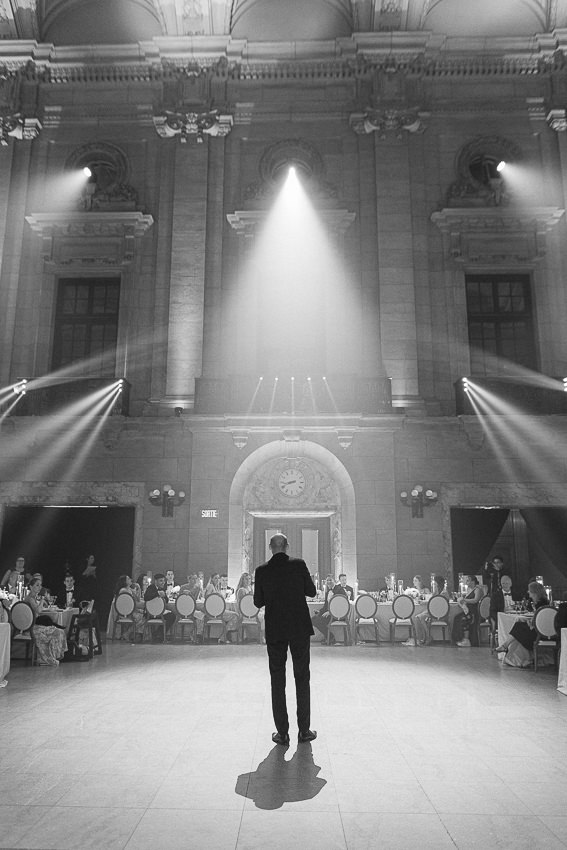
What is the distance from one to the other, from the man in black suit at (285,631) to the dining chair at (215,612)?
716cm

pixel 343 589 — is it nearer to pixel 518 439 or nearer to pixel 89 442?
pixel 518 439

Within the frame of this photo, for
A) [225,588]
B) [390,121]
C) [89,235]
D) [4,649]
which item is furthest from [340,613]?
[390,121]

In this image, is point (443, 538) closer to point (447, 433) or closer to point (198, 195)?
point (447, 433)

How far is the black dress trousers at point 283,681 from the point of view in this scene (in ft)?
18.2

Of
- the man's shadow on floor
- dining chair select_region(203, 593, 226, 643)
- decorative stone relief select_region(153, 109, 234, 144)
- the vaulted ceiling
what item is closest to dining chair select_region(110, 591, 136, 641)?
dining chair select_region(203, 593, 226, 643)

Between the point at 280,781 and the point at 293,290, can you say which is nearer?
the point at 280,781

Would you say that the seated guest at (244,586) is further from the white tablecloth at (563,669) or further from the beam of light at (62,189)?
the beam of light at (62,189)

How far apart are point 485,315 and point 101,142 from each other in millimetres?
11596

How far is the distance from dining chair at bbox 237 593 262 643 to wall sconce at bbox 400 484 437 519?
4.60m

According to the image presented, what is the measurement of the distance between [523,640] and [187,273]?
38.7ft

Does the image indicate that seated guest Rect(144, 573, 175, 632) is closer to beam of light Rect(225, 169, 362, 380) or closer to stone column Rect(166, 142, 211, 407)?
stone column Rect(166, 142, 211, 407)

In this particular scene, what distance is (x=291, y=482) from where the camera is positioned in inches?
619

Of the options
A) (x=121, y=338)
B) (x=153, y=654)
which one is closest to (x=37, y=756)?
(x=153, y=654)

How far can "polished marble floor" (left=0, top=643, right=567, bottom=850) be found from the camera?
3.72m
